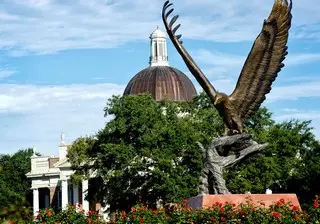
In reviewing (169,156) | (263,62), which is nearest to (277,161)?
(169,156)

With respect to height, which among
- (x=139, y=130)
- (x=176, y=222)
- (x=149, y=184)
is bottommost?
(x=176, y=222)

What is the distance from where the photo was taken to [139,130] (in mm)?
42344

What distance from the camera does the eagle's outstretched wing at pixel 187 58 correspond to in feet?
58.3

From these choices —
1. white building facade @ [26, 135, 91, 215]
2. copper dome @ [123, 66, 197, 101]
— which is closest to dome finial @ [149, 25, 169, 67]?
copper dome @ [123, 66, 197, 101]

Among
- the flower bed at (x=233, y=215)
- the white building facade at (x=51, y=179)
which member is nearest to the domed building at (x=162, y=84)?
the white building facade at (x=51, y=179)

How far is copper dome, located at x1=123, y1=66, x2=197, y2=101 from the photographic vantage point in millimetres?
68375

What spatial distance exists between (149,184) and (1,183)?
3177cm

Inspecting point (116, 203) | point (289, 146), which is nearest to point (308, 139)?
point (289, 146)

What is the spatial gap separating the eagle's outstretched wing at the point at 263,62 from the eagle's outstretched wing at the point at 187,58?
1.66ft

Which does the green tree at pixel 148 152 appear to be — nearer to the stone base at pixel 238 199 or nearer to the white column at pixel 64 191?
the stone base at pixel 238 199

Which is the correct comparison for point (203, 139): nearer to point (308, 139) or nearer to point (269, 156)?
point (269, 156)

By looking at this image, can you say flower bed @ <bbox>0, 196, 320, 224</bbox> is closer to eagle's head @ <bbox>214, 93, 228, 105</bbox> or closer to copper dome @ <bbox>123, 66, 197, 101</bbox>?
eagle's head @ <bbox>214, 93, 228, 105</bbox>

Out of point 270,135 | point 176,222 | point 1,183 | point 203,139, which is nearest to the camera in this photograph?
point 176,222

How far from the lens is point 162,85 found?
2724 inches
